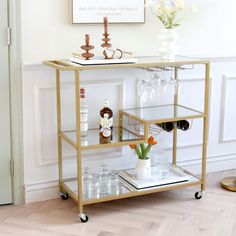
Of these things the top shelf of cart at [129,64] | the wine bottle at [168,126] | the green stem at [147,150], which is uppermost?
the top shelf of cart at [129,64]

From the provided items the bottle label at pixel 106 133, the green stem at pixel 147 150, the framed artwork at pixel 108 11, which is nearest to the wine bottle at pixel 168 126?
the green stem at pixel 147 150

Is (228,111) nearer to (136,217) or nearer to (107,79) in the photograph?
(107,79)

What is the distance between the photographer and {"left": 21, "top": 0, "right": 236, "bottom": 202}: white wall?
2871mm

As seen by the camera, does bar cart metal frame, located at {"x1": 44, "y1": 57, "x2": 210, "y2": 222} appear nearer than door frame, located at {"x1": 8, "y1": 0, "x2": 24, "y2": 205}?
Yes

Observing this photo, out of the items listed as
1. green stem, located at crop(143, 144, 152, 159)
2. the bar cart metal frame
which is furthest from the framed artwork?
green stem, located at crop(143, 144, 152, 159)

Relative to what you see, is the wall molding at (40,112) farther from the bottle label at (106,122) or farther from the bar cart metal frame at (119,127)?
the bottle label at (106,122)

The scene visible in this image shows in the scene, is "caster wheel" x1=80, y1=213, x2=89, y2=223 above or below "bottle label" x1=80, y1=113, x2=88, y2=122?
below

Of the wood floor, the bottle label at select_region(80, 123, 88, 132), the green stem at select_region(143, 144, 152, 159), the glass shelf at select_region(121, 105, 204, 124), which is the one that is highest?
the glass shelf at select_region(121, 105, 204, 124)

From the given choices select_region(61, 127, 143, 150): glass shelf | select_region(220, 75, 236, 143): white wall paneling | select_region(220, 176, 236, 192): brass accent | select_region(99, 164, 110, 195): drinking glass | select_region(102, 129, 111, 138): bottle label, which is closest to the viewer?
select_region(61, 127, 143, 150): glass shelf

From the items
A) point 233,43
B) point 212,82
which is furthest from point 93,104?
point 233,43

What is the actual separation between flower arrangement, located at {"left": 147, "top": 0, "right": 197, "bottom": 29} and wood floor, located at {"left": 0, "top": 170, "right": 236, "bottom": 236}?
1.11 meters

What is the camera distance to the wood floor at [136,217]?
265 cm

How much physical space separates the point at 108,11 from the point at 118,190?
1.09 meters

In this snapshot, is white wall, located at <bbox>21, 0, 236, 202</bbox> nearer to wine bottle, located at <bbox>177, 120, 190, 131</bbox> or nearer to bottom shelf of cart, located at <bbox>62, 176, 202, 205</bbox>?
bottom shelf of cart, located at <bbox>62, 176, 202, 205</bbox>
